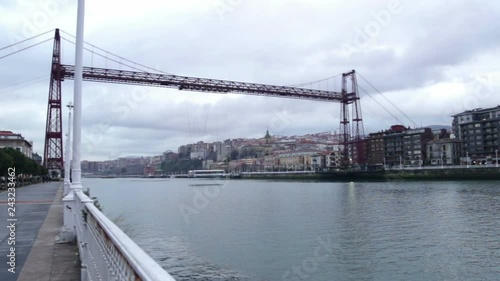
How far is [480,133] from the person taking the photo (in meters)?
79.1

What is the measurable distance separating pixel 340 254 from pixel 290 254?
1344 millimetres

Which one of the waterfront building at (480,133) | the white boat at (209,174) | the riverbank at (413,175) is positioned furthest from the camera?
the white boat at (209,174)

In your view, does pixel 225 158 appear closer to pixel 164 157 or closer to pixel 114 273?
pixel 164 157

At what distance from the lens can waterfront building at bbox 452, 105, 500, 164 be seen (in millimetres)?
77000

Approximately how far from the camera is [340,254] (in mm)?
12203

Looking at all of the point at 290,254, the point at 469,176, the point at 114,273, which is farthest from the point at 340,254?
the point at 469,176

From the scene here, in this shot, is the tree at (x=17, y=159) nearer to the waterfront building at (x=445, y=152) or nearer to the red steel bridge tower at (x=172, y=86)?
the red steel bridge tower at (x=172, y=86)

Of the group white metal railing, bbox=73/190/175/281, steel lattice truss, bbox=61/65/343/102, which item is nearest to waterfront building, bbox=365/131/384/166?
steel lattice truss, bbox=61/65/343/102

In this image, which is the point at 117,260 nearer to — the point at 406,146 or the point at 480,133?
the point at 480,133

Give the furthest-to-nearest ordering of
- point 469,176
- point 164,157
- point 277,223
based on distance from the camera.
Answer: point 164,157, point 469,176, point 277,223

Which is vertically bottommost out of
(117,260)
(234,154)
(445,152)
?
(117,260)

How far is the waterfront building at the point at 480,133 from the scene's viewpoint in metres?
77.0

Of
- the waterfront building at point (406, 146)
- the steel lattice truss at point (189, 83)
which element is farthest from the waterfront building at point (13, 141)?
the waterfront building at point (406, 146)

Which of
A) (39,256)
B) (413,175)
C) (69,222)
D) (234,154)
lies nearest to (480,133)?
(413,175)
